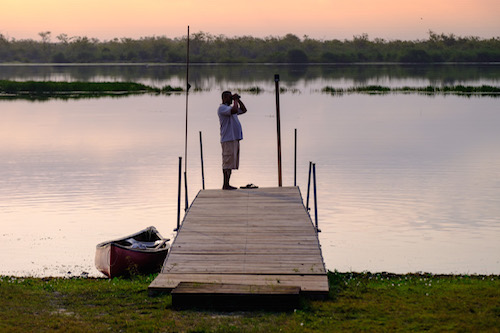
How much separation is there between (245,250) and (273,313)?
100.0 inches

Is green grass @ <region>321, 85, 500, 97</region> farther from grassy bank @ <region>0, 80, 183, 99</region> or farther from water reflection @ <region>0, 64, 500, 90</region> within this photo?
grassy bank @ <region>0, 80, 183, 99</region>

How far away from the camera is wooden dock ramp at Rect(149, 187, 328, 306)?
32.9ft

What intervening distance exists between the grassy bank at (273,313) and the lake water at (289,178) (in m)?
3.30

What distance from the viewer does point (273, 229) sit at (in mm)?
12773

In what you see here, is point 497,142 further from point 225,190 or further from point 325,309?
point 325,309

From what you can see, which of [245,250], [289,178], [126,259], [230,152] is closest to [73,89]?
[289,178]

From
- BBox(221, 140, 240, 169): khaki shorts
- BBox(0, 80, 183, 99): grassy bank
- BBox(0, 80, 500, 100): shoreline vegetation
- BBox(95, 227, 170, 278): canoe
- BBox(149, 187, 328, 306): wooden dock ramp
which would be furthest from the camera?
BBox(0, 80, 183, 99): grassy bank

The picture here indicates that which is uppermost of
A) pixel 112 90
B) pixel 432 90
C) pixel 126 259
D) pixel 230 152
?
pixel 112 90

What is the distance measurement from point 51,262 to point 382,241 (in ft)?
22.2

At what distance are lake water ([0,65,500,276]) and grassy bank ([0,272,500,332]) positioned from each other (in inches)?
130

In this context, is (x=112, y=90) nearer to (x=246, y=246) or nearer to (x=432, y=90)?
(x=432, y=90)

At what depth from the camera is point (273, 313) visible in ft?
29.9

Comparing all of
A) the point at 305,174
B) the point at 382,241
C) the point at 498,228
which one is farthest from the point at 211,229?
the point at 305,174

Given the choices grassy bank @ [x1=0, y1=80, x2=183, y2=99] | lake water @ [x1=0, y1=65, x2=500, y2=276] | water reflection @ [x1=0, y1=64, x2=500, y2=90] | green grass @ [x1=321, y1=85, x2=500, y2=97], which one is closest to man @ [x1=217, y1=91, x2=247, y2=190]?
lake water @ [x1=0, y1=65, x2=500, y2=276]
